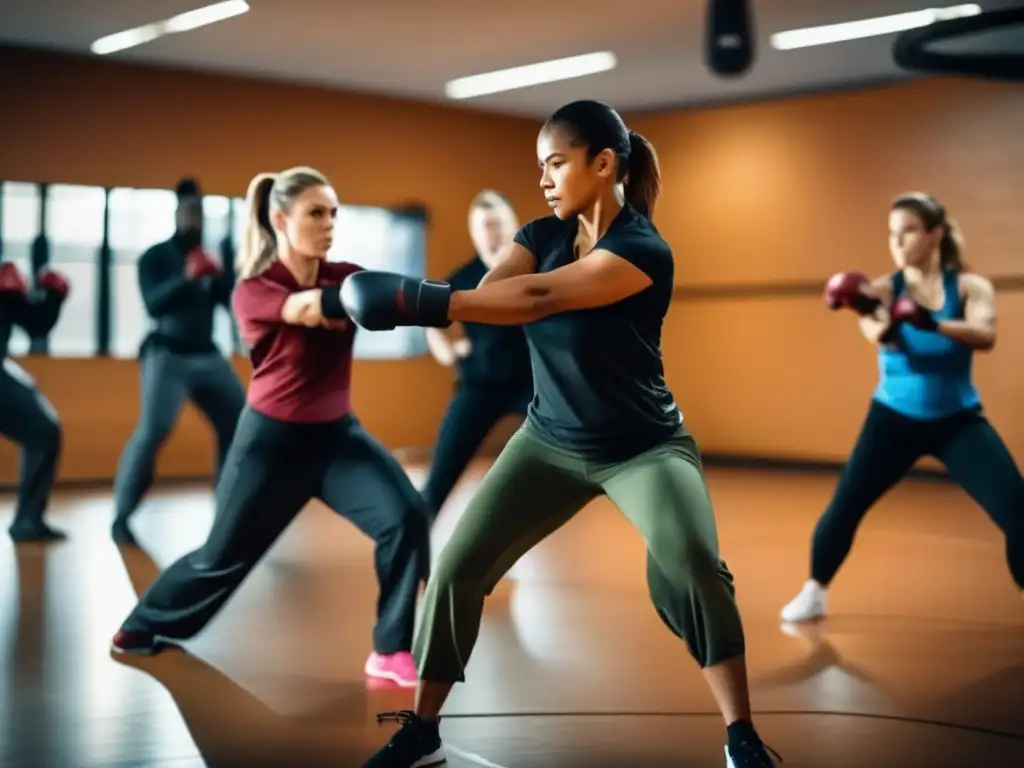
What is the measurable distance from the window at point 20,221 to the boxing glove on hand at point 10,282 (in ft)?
8.08

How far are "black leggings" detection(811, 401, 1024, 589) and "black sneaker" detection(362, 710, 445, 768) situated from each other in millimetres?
1888

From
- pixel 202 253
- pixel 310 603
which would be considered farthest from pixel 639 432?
pixel 202 253

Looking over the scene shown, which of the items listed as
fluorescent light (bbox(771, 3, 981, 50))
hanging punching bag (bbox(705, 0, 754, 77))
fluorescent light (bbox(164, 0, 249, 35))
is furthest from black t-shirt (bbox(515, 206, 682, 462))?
fluorescent light (bbox(771, 3, 981, 50))

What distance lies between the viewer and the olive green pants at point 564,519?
2107mm

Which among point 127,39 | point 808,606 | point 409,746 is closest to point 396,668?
point 409,746

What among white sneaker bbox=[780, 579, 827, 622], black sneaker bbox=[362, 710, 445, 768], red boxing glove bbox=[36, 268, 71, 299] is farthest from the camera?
red boxing glove bbox=[36, 268, 71, 299]

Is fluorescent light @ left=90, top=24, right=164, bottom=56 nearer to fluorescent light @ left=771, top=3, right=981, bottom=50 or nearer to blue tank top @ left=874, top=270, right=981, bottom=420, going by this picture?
fluorescent light @ left=771, top=3, right=981, bottom=50

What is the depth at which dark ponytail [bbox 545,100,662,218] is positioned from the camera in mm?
2170

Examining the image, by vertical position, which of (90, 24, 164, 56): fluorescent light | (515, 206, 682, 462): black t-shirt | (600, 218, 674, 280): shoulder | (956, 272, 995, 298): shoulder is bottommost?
(515, 206, 682, 462): black t-shirt

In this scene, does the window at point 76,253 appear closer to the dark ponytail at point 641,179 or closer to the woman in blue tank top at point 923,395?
the woman in blue tank top at point 923,395

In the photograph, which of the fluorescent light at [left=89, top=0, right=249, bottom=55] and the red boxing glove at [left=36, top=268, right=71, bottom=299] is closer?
the red boxing glove at [left=36, top=268, right=71, bottom=299]

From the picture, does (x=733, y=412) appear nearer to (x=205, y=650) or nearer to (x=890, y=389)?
(x=890, y=389)

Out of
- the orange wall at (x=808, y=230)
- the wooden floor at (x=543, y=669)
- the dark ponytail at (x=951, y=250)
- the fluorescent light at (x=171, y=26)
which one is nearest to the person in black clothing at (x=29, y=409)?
the wooden floor at (x=543, y=669)

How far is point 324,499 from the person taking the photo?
120 inches
